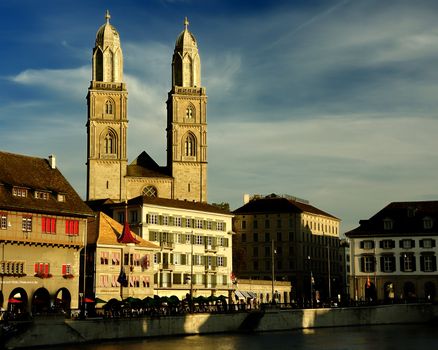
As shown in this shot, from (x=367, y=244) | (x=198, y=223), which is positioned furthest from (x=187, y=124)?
(x=367, y=244)

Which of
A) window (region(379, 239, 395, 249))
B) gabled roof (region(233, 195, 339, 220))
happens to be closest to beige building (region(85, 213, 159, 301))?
window (region(379, 239, 395, 249))

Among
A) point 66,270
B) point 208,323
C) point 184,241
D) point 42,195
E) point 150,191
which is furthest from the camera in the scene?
point 150,191

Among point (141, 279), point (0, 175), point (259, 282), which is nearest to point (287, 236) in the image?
point (259, 282)

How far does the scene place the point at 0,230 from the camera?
76.6 meters

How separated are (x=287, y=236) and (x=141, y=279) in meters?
63.1

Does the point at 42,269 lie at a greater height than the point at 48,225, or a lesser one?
lesser

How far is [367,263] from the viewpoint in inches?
4788

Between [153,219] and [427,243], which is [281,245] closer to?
[427,243]

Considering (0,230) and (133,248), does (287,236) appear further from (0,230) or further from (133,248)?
(0,230)

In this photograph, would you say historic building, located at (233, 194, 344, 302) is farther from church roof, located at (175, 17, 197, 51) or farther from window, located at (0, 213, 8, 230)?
window, located at (0, 213, 8, 230)

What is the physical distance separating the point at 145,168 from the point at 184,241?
33.1 meters

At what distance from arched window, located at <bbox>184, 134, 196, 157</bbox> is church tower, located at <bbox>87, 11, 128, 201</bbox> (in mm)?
Result: 10211

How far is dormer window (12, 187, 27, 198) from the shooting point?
79.4 m

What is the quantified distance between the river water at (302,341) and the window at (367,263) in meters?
29.8
